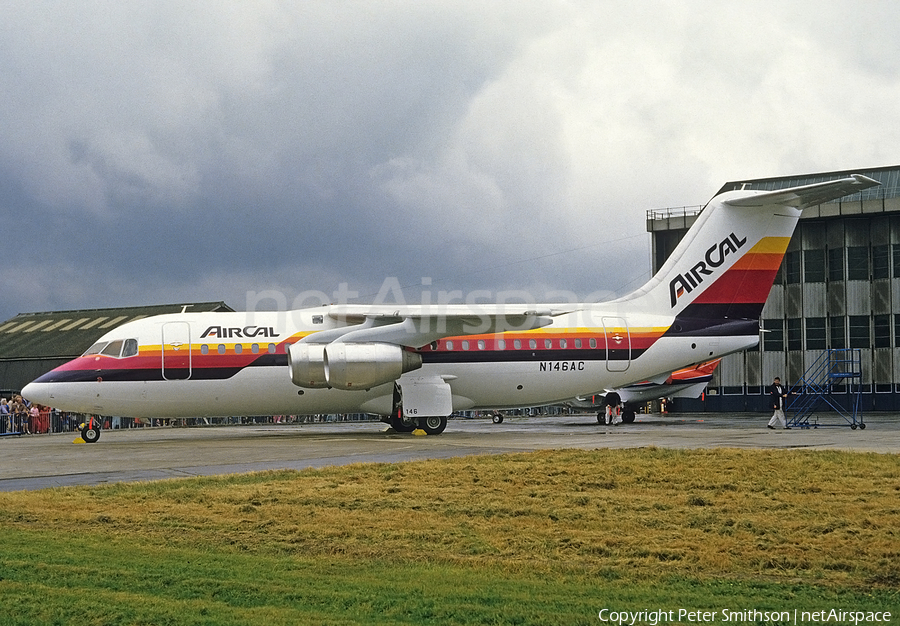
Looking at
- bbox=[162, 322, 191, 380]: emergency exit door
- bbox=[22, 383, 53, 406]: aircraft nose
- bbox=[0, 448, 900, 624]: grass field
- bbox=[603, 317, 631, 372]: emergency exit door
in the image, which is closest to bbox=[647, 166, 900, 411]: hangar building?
bbox=[603, 317, 631, 372]: emergency exit door

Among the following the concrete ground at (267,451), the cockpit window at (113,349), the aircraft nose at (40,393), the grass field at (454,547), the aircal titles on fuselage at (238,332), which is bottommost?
the concrete ground at (267,451)

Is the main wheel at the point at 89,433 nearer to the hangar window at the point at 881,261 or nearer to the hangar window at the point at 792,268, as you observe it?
the hangar window at the point at 792,268

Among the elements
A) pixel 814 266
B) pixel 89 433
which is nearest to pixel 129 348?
pixel 89 433

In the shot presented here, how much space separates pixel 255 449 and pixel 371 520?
12.1 m

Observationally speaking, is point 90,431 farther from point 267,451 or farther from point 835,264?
point 835,264

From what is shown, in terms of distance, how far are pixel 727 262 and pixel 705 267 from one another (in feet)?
2.29

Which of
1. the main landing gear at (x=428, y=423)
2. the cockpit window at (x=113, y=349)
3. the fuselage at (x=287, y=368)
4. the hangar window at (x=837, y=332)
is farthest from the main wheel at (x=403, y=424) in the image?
the hangar window at (x=837, y=332)

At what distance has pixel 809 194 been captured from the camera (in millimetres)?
26984

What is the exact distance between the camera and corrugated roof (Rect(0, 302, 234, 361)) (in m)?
55.4

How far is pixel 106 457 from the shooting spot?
19906mm

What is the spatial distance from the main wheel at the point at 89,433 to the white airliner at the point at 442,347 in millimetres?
43

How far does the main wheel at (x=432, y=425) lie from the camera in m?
27.5

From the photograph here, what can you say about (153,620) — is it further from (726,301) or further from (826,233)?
(826,233)

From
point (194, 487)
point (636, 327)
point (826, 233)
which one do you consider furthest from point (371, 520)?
point (826, 233)
